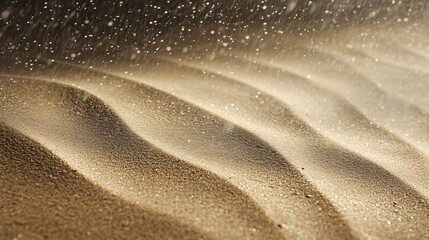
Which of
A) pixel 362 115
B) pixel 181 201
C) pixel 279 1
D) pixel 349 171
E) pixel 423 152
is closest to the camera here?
pixel 181 201

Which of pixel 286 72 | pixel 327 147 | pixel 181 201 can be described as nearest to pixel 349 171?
pixel 327 147

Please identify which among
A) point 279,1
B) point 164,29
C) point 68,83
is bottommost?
point 68,83

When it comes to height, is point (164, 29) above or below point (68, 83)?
above

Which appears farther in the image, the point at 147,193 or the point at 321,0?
the point at 321,0

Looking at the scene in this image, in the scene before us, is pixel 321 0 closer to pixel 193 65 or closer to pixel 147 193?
pixel 193 65

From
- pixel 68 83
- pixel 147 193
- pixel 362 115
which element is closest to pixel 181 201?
pixel 147 193

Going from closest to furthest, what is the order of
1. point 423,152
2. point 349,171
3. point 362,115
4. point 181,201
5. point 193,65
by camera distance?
1. point 181,201
2. point 349,171
3. point 423,152
4. point 362,115
5. point 193,65

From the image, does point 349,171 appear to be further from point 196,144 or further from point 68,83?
point 68,83
